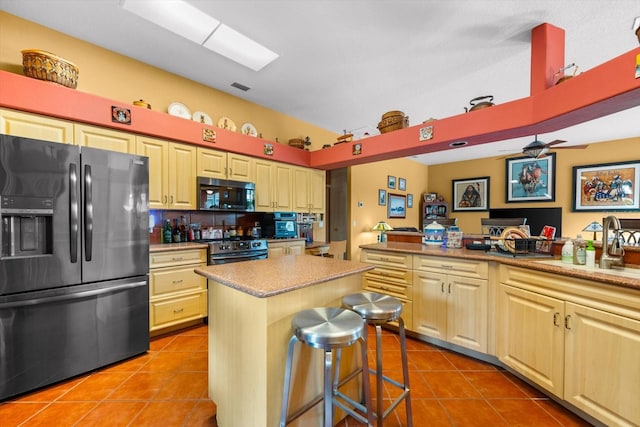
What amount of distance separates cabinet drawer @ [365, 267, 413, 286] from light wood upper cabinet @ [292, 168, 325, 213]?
6.05ft

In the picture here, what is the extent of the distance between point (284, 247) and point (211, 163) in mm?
1489

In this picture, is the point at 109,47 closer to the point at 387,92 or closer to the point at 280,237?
the point at 280,237

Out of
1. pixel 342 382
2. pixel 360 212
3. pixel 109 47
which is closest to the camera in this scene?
pixel 342 382

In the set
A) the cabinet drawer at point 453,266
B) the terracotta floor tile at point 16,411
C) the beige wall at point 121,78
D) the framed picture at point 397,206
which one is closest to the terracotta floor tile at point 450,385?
the cabinet drawer at point 453,266

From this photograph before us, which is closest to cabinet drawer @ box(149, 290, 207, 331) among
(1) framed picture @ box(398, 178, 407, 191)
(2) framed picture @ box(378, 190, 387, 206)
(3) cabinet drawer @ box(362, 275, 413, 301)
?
(3) cabinet drawer @ box(362, 275, 413, 301)

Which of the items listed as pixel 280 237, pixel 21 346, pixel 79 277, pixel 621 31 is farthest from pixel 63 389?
pixel 621 31

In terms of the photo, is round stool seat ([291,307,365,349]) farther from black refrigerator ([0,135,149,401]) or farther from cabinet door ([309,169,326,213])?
cabinet door ([309,169,326,213])

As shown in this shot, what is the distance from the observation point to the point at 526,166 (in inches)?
250

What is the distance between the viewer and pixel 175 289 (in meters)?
2.71

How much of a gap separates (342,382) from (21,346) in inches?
85.6

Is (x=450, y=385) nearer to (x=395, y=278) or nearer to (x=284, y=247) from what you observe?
(x=395, y=278)

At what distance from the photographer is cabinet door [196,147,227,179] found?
126 inches

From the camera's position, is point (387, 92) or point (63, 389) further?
point (387, 92)

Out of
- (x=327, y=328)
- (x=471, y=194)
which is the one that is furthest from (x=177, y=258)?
(x=471, y=194)
